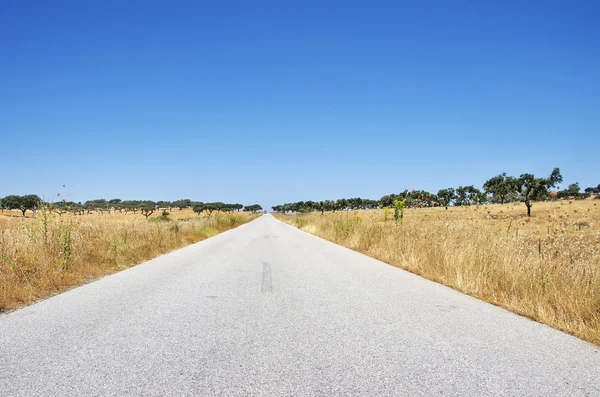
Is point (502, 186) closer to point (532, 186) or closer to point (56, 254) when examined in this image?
point (532, 186)

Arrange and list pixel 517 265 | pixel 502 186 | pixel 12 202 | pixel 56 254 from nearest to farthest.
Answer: pixel 517 265 → pixel 56 254 → pixel 502 186 → pixel 12 202

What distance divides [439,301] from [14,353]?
546 centimetres

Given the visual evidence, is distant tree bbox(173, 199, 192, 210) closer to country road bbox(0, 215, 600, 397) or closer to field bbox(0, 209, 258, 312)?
field bbox(0, 209, 258, 312)

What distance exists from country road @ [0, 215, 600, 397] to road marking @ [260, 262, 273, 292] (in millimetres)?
353

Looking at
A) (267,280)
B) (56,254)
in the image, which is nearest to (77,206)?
(56,254)

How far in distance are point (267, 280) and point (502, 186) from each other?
2313 inches

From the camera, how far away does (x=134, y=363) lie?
10.6ft

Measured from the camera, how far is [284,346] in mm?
3641

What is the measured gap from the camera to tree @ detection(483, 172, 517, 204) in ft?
160

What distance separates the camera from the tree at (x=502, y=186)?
160 ft

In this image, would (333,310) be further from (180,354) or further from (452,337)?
(180,354)

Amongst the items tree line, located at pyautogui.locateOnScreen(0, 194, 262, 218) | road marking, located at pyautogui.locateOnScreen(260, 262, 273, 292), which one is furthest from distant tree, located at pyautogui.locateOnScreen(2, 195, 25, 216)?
road marking, located at pyautogui.locateOnScreen(260, 262, 273, 292)

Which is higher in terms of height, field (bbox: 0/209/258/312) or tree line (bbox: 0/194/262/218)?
tree line (bbox: 0/194/262/218)

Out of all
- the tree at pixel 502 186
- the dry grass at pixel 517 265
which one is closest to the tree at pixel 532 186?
the tree at pixel 502 186
